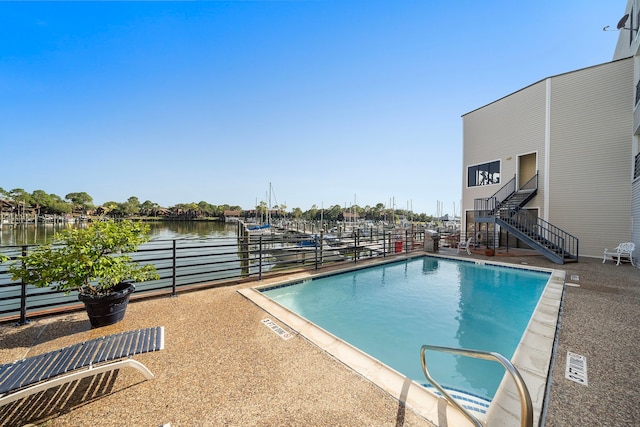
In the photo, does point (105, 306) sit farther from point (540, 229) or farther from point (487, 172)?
point (487, 172)

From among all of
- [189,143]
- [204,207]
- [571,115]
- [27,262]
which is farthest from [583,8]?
[204,207]

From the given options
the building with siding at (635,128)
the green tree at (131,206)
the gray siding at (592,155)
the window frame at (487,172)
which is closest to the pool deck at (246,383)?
the building with siding at (635,128)

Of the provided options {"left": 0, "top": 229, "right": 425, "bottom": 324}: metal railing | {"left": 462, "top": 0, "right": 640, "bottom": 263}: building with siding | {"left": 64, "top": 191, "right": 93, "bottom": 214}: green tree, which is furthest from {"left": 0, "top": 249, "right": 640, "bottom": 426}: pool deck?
{"left": 64, "top": 191, "right": 93, "bottom": 214}: green tree

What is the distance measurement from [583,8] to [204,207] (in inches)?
4314

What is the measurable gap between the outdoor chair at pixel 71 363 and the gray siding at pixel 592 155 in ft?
50.7

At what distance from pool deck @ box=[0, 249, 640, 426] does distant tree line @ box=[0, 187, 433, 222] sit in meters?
49.1

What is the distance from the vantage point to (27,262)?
128 inches

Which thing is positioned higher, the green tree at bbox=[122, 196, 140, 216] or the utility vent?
A: the green tree at bbox=[122, 196, 140, 216]

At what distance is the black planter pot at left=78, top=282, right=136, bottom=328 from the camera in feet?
11.5

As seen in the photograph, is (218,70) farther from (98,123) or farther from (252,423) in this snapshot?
(252,423)

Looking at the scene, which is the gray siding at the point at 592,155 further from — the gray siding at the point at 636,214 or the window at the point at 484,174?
the window at the point at 484,174

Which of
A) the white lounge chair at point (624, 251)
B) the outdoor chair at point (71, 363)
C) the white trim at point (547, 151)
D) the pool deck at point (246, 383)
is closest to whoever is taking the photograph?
the outdoor chair at point (71, 363)

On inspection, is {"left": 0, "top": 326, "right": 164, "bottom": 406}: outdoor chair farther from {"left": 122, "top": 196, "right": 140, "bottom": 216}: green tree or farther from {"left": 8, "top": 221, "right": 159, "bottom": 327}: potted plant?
{"left": 122, "top": 196, "right": 140, "bottom": 216}: green tree

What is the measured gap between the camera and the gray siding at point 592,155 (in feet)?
32.7
